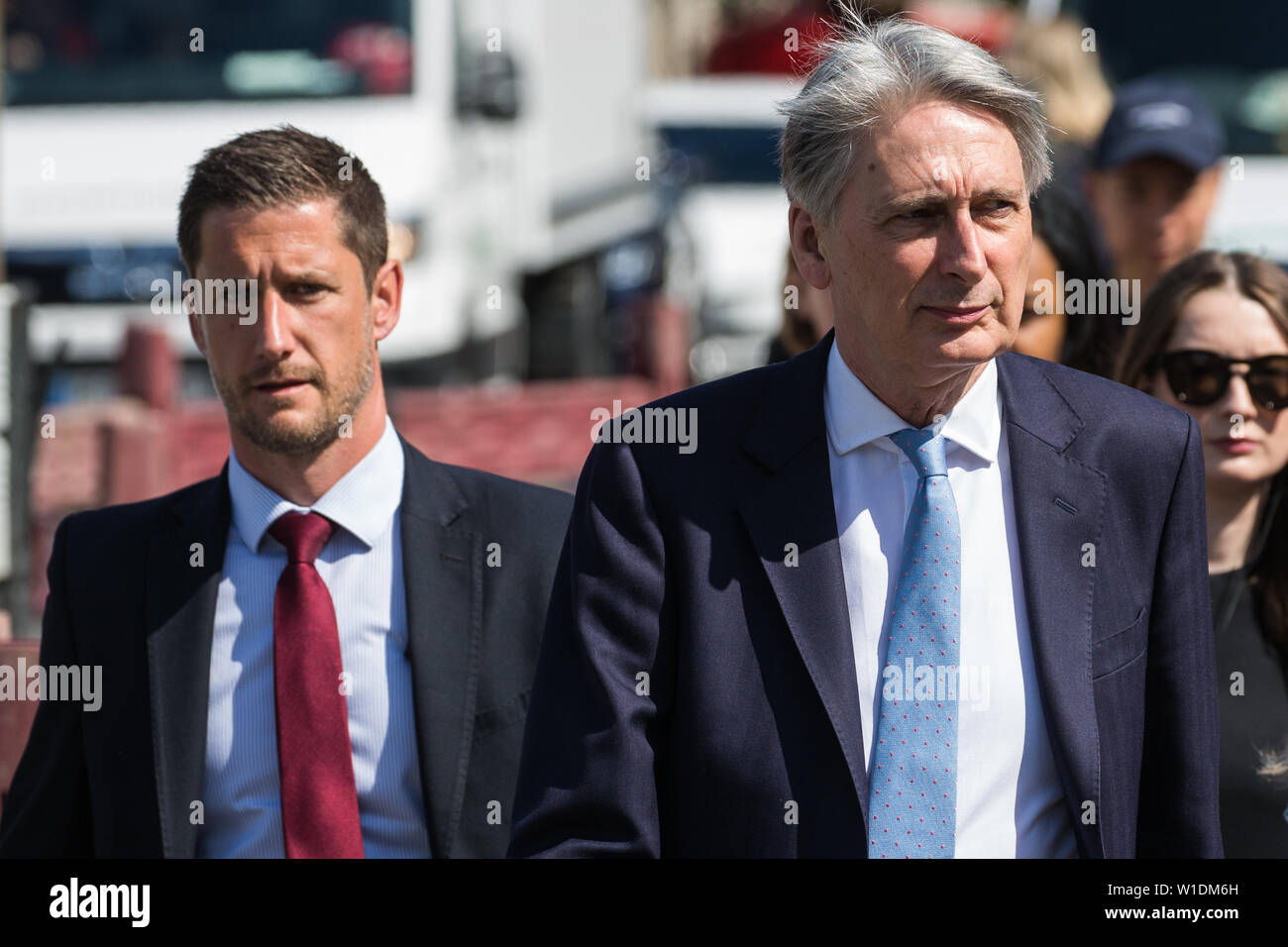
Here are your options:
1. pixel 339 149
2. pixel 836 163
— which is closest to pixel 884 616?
pixel 836 163

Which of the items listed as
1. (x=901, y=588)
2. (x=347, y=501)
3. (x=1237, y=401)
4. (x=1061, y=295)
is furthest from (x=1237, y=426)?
(x=347, y=501)

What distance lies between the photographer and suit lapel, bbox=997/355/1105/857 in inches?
100

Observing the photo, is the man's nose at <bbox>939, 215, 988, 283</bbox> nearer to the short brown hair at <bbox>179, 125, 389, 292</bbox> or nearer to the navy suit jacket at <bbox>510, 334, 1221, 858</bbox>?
the navy suit jacket at <bbox>510, 334, 1221, 858</bbox>

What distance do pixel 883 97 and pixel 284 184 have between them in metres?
1.13

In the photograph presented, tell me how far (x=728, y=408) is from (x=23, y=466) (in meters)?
6.37

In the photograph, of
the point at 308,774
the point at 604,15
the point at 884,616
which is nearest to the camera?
the point at 884,616

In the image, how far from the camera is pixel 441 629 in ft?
10.5

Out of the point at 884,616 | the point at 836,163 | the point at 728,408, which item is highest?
the point at 836,163

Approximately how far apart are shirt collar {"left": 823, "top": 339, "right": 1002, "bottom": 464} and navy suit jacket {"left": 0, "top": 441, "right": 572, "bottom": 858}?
0.79 meters

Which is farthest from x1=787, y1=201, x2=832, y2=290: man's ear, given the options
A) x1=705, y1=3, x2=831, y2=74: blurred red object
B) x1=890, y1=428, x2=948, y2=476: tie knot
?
x1=705, y1=3, x2=831, y2=74: blurred red object

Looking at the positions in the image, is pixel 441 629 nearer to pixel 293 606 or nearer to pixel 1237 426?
pixel 293 606

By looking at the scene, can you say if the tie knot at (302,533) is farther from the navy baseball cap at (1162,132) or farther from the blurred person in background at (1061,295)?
the navy baseball cap at (1162,132)
